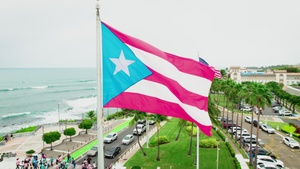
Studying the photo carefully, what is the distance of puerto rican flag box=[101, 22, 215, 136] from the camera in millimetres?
8172

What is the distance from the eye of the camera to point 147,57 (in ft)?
27.8

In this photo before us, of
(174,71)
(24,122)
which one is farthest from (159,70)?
(24,122)

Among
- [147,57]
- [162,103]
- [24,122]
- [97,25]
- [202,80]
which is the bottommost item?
[24,122]

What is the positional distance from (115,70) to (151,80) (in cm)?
129

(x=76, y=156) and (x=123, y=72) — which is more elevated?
(x=123, y=72)

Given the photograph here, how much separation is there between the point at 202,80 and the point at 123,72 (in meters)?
2.90

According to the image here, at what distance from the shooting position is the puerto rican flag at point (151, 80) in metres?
8.17

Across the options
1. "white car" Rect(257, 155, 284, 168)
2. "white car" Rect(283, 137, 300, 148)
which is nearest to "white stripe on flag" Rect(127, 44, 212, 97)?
"white car" Rect(257, 155, 284, 168)

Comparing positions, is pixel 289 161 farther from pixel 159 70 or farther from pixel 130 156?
pixel 159 70

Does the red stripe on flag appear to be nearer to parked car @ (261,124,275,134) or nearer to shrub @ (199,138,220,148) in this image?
shrub @ (199,138,220,148)

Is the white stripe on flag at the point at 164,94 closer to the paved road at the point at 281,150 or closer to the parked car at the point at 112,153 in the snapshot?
the parked car at the point at 112,153

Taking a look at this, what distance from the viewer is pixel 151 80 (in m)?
8.58

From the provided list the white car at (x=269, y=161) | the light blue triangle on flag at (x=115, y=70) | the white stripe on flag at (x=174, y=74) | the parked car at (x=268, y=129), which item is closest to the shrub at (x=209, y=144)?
the white car at (x=269, y=161)

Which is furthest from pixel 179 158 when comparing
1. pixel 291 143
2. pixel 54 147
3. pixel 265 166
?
pixel 54 147
